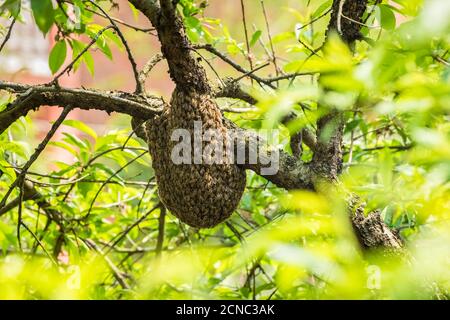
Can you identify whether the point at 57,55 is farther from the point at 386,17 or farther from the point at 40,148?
the point at 386,17

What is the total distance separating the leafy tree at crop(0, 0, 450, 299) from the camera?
57 cm

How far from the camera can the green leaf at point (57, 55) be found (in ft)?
4.56

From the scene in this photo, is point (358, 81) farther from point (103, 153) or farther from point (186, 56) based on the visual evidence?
point (103, 153)

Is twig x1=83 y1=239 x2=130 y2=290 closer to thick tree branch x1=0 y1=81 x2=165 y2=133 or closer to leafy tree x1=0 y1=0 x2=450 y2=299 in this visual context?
leafy tree x1=0 y1=0 x2=450 y2=299

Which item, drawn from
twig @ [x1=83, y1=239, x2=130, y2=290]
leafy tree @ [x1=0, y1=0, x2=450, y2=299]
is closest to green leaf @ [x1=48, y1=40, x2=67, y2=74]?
leafy tree @ [x1=0, y1=0, x2=450, y2=299]

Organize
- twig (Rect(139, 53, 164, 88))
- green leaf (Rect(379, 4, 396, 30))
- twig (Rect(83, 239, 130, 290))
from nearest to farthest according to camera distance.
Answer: green leaf (Rect(379, 4, 396, 30)), twig (Rect(139, 53, 164, 88)), twig (Rect(83, 239, 130, 290))

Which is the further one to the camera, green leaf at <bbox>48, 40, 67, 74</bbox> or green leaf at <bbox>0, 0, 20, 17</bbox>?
green leaf at <bbox>48, 40, 67, 74</bbox>

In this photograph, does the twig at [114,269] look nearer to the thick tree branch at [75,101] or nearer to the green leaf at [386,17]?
the thick tree branch at [75,101]

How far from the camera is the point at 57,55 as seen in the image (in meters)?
1.40

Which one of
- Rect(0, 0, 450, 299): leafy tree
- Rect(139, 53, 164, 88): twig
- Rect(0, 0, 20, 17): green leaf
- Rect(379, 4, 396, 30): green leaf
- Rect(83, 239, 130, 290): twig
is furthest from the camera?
Rect(83, 239, 130, 290): twig

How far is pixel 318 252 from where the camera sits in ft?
1.94

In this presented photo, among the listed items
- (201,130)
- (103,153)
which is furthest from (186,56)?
(103,153)

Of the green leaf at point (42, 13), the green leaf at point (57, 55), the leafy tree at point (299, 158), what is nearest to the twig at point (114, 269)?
the leafy tree at point (299, 158)
